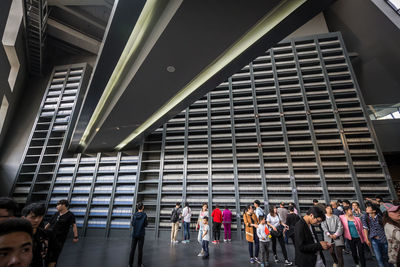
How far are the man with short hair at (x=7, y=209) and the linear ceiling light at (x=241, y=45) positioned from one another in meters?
2.59

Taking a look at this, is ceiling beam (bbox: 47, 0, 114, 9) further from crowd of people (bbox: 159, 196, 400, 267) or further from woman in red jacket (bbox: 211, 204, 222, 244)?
woman in red jacket (bbox: 211, 204, 222, 244)

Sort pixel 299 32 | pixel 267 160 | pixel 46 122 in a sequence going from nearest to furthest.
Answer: pixel 267 160 < pixel 46 122 < pixel 299 32

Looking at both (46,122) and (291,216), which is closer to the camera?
(291,216)

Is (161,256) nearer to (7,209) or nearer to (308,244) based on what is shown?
(308,244)

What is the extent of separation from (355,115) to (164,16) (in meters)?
6.36

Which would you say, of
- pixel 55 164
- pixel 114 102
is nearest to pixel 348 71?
pixel 114 102

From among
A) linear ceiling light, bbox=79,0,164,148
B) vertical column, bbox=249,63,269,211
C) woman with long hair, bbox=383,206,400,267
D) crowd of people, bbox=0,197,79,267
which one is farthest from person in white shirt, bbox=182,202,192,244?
woman with long hair, bbox=383,206,400,267

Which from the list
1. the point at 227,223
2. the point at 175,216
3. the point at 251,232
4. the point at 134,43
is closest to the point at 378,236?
the point at 251,232

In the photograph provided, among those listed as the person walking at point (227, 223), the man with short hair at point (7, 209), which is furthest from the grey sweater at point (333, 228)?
the man with short hair at point (7, 209)

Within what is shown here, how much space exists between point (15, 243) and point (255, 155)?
5461 mm

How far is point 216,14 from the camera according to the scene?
1.89 metres

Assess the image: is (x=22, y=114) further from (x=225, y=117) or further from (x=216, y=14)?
(x=216, y=14)

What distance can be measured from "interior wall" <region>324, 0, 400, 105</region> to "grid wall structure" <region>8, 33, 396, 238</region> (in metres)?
1.45

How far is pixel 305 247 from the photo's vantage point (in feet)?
5.45
